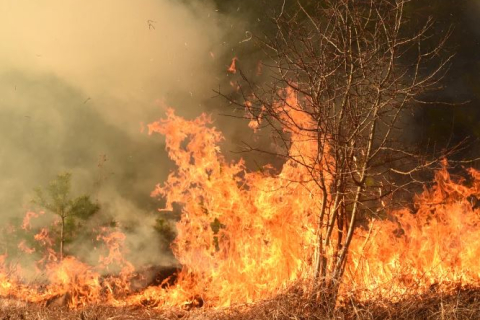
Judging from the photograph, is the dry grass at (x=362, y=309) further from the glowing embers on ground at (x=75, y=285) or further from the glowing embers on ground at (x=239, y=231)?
the glowing embers on ground at (x=75, y=285)

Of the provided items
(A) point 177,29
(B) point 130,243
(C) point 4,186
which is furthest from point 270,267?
(C) point 4,186

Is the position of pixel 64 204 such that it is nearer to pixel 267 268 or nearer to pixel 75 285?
pixel 75 285

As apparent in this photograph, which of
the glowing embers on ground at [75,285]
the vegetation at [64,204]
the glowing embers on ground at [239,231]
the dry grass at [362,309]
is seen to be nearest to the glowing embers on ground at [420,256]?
the dry grass at [362,309]

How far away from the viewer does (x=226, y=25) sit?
1722 centimetres

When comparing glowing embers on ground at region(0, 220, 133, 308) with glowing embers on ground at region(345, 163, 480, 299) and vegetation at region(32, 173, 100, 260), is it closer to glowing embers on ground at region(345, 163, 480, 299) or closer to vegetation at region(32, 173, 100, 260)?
vegetation at region(32, 173, 100, 260)

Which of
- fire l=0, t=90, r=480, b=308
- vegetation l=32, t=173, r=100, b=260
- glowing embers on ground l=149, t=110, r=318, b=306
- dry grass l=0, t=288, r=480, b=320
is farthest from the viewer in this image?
vegetation l=32, t=173, r=100, b=260

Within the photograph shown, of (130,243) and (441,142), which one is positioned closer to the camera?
(130,243)

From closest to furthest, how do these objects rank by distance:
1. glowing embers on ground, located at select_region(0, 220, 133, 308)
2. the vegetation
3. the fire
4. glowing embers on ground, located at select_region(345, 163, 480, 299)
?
glowing embers on ground, located at select_region(345, 163, 480, 299) → the fire → glowing embers on ground, located at select_region(0, 220, 133, 308) → the vegetation

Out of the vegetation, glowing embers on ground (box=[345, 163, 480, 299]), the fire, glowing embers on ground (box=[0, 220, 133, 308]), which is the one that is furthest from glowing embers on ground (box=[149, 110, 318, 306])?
the vegetation

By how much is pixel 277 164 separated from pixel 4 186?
9.72 meters

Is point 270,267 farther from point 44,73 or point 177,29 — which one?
point 44,73

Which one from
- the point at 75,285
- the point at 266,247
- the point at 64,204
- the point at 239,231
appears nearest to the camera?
the point at 266,247

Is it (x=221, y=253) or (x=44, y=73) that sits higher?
(x=44, y=73)

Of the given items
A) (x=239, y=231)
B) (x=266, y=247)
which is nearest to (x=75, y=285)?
(x=239, y=231)
